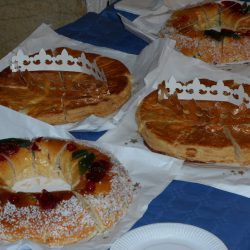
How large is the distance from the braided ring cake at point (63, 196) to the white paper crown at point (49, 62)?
789 millimetres

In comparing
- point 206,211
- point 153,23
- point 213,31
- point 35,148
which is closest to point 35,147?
point 35,148

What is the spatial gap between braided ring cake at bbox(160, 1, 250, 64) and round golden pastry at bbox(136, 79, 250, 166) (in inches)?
18.1

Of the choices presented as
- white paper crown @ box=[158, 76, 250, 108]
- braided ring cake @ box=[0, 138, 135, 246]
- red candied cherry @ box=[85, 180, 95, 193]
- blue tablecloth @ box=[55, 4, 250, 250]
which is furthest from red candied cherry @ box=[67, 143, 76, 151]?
white paper crown @ box=[158, 76, 250, 108]

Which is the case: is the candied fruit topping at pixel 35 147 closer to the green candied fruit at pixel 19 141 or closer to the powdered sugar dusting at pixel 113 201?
the green candied fruit at pixel 19 141

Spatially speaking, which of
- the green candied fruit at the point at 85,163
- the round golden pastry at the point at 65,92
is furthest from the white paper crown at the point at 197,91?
the green candied fruit at the point at 85,163

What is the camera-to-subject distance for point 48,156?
7.27ft

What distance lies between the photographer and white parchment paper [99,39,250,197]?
2.14m

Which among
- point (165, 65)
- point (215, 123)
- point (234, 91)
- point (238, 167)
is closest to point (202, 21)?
point (165, 65)

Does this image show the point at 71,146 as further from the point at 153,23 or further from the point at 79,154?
the point at 153,23

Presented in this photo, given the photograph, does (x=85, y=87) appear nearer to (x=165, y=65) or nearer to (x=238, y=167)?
(x=165, y=65)

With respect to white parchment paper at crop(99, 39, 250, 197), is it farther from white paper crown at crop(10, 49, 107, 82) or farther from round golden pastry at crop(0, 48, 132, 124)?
white paper crown at crop(10, 49, 107, 82)

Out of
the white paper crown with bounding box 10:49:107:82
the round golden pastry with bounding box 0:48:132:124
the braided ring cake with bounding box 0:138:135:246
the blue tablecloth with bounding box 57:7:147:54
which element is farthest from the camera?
the blue tablecloth with bounding box 57:7:147:54

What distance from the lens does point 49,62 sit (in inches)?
116

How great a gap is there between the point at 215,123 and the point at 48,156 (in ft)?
2.24
